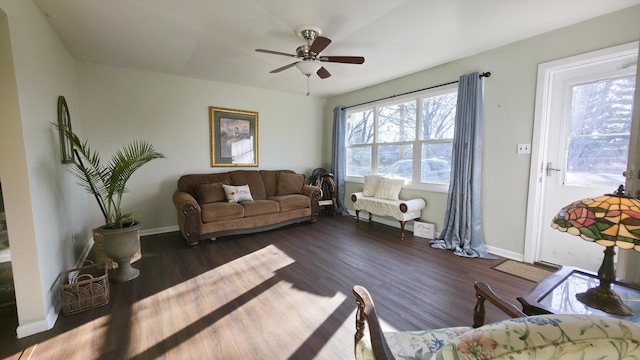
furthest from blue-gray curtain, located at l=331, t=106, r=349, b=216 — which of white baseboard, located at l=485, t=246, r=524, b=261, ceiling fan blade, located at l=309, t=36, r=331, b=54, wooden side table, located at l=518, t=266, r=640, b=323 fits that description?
wooden side table, located at l=518, t=266, r=640, b=323

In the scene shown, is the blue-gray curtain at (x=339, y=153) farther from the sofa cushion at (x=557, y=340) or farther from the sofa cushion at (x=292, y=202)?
the sofa cushion at (x=557, y=340)

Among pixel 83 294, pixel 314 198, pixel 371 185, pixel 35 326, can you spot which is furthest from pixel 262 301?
pixel 371 185

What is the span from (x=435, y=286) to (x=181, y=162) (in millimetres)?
4026

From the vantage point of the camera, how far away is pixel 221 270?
9.23 feet

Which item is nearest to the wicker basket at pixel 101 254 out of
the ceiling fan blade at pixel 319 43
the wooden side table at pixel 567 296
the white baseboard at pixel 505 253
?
the ceiling fan blade at pixel 319 43

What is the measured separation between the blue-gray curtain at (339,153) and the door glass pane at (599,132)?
11.2ft

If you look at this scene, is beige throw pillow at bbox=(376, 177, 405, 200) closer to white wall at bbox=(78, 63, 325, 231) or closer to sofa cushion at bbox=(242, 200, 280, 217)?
sofa cushion at bbox=(242, 200, 280, 217)

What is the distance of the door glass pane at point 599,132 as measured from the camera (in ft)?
→ 8.08

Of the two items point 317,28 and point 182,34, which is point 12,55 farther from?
point 317,28

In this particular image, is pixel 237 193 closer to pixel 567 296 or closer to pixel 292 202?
pixel 292 202

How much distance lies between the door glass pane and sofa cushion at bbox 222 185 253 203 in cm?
413

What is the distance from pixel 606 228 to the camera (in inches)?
38.2

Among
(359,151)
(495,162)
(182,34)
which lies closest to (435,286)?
(495,162)

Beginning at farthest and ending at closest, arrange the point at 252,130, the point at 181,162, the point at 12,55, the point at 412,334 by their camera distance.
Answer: the point at 252,130 < the point at 181,162 < the point at 12,55 < the point at 412,334
